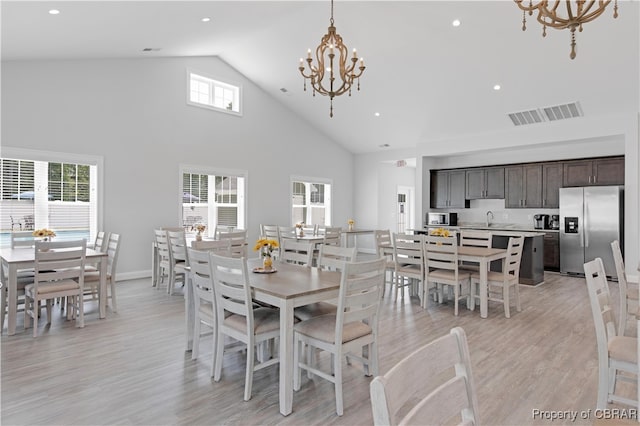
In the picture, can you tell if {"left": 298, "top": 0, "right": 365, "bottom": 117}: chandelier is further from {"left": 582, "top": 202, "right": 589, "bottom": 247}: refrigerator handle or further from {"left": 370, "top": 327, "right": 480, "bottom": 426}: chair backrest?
{"left": 582, "top": 202, "right": 589, "bottom": 247}: refrigerator handle

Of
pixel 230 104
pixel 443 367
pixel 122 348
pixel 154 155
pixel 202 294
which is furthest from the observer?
pixel 230 104

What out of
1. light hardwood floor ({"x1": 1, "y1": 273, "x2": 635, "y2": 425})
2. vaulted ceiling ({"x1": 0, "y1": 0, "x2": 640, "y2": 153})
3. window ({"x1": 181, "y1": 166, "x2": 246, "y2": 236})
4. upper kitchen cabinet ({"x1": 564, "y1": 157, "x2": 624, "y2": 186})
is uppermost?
vaulted ceiling ({"x1": 0, "y1": 0, "x2": 640, "y2": 153})

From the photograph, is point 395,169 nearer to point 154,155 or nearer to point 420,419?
point 154,155

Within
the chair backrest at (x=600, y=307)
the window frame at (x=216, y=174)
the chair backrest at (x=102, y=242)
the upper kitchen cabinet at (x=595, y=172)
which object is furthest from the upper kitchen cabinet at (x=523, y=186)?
the chair backrest at (x=102, y=242)

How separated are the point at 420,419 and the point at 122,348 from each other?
134 inches

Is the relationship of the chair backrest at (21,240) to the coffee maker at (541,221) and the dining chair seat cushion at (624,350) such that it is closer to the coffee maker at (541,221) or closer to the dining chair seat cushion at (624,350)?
the dining chair seat cushion at (624,350)

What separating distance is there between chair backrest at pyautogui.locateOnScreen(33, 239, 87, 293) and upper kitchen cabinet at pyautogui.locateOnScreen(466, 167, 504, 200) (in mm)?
8294

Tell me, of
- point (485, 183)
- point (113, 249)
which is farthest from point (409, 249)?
point (485, 183)

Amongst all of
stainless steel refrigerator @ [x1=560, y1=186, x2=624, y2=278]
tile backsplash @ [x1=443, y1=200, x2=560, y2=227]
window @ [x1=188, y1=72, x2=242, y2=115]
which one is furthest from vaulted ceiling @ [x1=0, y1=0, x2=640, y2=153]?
tile backsplash @ [x1=443, y1=200, x2=560, y2=227]

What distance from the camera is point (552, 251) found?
7.90 m

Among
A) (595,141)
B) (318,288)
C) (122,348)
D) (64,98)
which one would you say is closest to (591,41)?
(595,141)

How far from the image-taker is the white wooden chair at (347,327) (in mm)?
2514

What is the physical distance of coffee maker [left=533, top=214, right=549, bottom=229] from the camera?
27.0ft

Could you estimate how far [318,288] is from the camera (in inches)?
106
